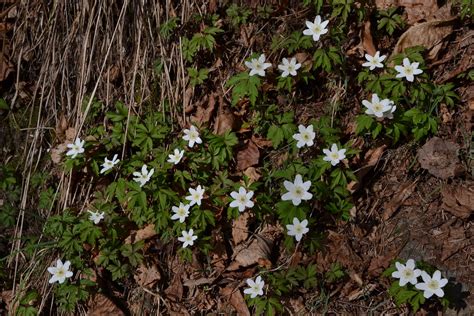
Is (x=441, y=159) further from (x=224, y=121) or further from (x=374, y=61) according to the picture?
(x=224, y=121)

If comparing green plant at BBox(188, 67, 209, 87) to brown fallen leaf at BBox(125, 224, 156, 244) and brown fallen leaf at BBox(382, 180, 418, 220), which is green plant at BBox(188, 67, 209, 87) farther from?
brown fallen leaf at BBox(382, 180, 418, 220)

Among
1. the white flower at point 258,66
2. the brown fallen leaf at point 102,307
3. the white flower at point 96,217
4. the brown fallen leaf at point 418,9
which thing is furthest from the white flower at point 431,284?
the white flower at point 96,217

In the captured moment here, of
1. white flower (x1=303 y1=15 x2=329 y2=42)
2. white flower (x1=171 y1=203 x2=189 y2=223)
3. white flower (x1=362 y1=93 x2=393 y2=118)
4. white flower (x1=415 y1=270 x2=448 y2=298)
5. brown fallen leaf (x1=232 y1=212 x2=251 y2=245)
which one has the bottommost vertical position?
brown fallen leaf (x1=232 y1=212 x2=251 y2=245)

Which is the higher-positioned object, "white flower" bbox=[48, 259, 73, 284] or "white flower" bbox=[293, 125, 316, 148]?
"white flower" bbox=[293, 125, 316, 148]

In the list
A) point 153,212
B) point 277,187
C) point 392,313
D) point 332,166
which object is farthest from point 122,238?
point 392,313

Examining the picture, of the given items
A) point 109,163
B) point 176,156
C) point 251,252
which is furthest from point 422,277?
point 109,163

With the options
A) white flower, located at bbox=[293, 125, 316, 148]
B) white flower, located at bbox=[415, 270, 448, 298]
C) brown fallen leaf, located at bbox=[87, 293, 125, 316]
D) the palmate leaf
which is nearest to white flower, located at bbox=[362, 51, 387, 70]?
white flower, located at bbox=[293, 125, 316, 148]

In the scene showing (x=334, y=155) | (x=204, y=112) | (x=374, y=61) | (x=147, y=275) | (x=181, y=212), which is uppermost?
(x=374, y=61)
